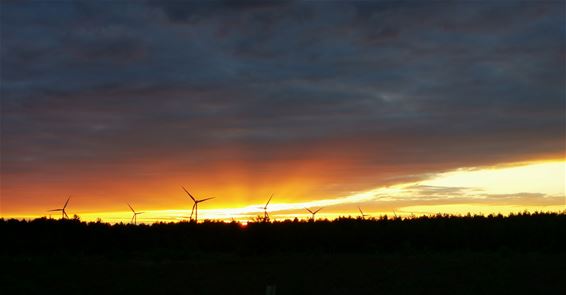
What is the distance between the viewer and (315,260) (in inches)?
1865

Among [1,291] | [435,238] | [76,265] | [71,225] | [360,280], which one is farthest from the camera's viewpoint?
[71,225]

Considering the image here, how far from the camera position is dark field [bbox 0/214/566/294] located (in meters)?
40.5

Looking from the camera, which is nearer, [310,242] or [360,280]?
[360,280]

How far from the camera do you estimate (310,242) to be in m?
66.1

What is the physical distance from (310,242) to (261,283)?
24.4 metres

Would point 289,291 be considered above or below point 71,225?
below

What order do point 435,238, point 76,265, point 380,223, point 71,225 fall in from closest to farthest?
1. point 76,265
2. point 435,238
3. point 380,223
4. point 71,225

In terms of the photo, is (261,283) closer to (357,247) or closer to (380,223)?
(357,247)

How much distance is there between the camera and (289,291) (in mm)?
40188

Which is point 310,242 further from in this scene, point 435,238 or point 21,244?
point 21,244

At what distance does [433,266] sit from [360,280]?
4.92m

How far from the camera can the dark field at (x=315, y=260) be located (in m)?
40.5

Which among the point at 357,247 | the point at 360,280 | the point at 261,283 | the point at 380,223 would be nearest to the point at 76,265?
the point at 261,283

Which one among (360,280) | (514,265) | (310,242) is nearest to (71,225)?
(310,242)
